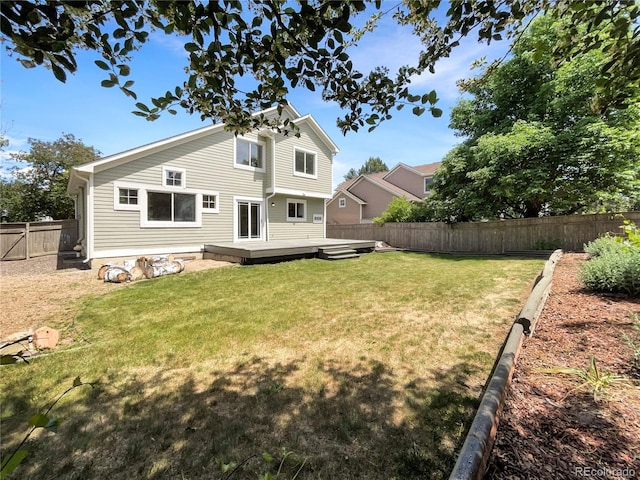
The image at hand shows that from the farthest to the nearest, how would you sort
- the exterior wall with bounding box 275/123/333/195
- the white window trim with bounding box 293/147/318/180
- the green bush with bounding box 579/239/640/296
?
the white window trim with bounding box 293/147/318/180 < the exterior wall with bounding box 275/123/333/195 < the green bush with bounding box 579/239/640/296

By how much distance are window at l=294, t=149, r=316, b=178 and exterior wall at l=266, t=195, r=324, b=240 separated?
1.28 meters

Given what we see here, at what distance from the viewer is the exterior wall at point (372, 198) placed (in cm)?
2547

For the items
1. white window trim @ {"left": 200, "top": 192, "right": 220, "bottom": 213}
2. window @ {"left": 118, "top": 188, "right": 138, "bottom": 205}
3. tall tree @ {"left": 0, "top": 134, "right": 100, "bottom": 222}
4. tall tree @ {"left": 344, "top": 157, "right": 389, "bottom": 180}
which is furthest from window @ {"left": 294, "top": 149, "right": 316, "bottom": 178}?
tall tree @ {"left": 344, "top": 157, "right": 389, "bottom": 180}

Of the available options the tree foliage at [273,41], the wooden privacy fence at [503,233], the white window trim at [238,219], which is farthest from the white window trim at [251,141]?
the tree foliage at [273,41]

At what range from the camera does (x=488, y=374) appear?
290 centimetres

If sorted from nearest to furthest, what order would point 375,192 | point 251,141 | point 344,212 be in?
point 251,141 → point 375,192 → point 344,212

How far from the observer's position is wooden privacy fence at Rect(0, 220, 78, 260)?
37.4 ft

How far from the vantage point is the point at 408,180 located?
26.9 metres

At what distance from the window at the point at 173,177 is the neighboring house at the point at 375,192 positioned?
52.9 ft

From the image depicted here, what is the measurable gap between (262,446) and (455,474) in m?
1.27

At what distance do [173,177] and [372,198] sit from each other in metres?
18.8

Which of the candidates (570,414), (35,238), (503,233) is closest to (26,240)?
(35,238)

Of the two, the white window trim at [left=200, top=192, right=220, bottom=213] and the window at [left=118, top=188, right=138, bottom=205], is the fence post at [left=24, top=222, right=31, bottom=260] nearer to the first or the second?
the window at [left=118, top=188, right=138, bottom=205]

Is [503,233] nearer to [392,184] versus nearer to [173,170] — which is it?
[173,170]
